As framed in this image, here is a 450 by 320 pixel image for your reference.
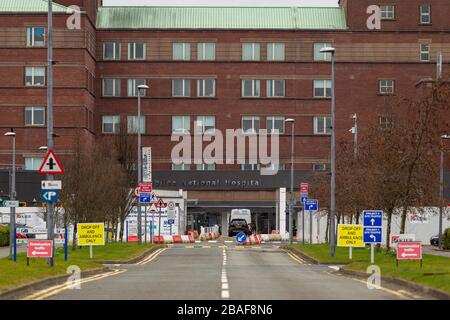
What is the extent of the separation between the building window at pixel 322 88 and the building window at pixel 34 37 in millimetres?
24648

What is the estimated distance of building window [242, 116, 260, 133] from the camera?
9738 cm

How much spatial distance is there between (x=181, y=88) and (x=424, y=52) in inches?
860

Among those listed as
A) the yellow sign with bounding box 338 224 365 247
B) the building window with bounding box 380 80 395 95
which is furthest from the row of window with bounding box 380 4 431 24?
the yellow sign with bounding box 338 224 365 247

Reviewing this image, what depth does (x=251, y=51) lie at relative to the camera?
9662 centimetres

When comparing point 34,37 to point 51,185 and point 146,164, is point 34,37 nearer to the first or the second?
point 146,164

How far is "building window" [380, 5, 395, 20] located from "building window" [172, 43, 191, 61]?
688 inches

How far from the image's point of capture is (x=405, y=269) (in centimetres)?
2908

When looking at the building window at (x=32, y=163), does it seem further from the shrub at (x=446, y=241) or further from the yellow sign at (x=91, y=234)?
the yellow sign at (x=91, y=234)

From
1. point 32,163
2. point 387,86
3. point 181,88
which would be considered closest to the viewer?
point 32,163

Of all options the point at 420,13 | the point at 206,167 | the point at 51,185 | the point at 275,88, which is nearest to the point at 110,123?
the point at 206,167

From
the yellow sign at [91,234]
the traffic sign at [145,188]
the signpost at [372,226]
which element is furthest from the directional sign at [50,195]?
the traffic sign at [145,188]

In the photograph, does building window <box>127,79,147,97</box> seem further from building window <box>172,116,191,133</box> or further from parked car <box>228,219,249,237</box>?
parked car <box>228,219,249,237</box>
